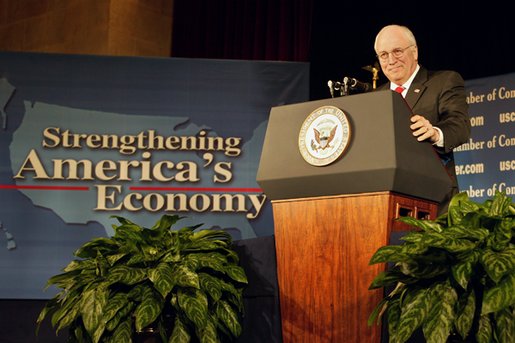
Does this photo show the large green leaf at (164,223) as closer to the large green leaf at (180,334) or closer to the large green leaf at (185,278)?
the large green leaf at (185,278)

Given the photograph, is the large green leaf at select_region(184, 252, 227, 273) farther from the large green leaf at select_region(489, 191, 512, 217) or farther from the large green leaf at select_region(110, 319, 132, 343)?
the large green leaf at select_region(489, 191, 512, 217)

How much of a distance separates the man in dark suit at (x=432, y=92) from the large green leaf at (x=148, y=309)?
93cm

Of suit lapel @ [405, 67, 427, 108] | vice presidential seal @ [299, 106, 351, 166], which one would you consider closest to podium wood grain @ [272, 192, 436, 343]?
vice presidential seal @ [299, 106, 351, 166]

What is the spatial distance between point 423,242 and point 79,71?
350 centimetres

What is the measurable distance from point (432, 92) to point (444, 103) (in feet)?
0.24

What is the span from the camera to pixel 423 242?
1.91m

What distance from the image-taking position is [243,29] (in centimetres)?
629

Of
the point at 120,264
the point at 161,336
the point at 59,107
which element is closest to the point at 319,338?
the point at 161,336

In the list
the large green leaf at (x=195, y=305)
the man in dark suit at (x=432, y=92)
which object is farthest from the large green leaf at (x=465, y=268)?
the large green leaf at (x=195, y=305)

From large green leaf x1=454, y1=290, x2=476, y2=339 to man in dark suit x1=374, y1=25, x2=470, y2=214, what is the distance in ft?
2.27

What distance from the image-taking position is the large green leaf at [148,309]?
228 centimetres

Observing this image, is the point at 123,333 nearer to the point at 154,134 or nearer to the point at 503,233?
the point at 503,233

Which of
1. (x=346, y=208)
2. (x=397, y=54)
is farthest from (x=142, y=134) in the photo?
(x=346, y=208)

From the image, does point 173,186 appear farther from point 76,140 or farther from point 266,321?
point 266,321
